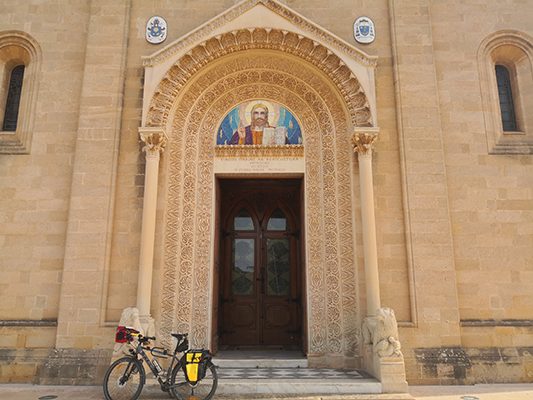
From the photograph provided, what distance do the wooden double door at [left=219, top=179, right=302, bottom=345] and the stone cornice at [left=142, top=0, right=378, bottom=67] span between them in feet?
11.3

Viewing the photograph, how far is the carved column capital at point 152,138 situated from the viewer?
877cm

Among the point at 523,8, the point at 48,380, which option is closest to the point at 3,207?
the point at 48,380

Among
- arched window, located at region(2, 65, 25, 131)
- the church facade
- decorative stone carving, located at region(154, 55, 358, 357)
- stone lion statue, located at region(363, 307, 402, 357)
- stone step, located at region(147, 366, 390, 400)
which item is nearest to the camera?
stone step, located at region(147, 366, 390, 400)

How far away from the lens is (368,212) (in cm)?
851

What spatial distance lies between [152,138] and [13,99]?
4206 mm

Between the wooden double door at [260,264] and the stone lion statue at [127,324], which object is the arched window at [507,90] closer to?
the wooden double door at [260,264]

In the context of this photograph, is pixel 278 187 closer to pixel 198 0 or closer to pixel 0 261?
pixel 198 0

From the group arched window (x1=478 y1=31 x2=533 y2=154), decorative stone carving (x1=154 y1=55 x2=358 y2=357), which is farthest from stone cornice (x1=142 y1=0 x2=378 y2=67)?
arched window (x1=478 y1=31 x2=533 y2=154)

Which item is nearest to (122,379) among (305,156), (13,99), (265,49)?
(305,156)

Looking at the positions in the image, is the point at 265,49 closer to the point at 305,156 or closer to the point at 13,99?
the point at 305,156

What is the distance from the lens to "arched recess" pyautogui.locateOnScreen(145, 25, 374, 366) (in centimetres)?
870

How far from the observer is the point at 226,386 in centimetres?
688

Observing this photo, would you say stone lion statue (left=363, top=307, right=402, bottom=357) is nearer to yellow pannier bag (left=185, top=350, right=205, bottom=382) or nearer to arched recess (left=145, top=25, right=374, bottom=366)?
arched recess (left=145, top=25, right=374, bottom=366)

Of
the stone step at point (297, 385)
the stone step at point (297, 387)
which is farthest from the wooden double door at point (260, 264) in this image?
→ the stone step at point (297, 387)
